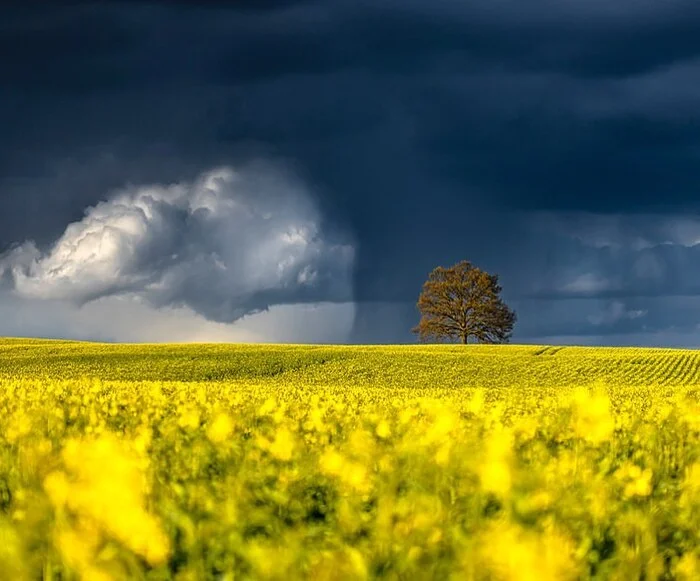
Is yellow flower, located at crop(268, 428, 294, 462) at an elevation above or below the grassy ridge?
above

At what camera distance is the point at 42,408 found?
33.0 ft

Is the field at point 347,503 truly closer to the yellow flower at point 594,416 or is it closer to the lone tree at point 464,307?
the yellow flower at point 594,416

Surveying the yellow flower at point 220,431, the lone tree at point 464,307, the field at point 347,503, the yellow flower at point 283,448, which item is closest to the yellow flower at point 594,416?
the field at point 347,503

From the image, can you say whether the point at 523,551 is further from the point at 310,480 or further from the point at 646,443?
the point at 646,443

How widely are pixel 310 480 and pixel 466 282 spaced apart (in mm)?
86720

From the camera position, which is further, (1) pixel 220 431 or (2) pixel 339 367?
(2) pixel 339 367

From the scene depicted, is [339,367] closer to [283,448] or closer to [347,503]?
[283,448]

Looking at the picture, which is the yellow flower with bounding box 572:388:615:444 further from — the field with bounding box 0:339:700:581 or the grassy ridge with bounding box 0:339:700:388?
the grassy ridge with bounding box 0:339:700:388

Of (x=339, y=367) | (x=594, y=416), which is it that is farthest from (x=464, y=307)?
(x=594, y=416)

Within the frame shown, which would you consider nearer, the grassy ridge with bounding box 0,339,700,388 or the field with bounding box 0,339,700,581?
the field with bounding box 0,339,700,581

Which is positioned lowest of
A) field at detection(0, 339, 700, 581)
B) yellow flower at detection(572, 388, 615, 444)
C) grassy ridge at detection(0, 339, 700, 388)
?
grassy ridge at detection(0, 339, 700, 388)

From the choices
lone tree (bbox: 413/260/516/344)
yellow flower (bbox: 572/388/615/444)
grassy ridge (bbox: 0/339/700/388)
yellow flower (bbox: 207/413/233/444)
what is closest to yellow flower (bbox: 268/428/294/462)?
yellow flower (bbox: 207/413/233/444)

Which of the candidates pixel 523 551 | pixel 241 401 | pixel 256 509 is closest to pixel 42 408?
pixel 241 401

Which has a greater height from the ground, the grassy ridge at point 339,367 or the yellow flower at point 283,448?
the yellow flower at point 283,448
